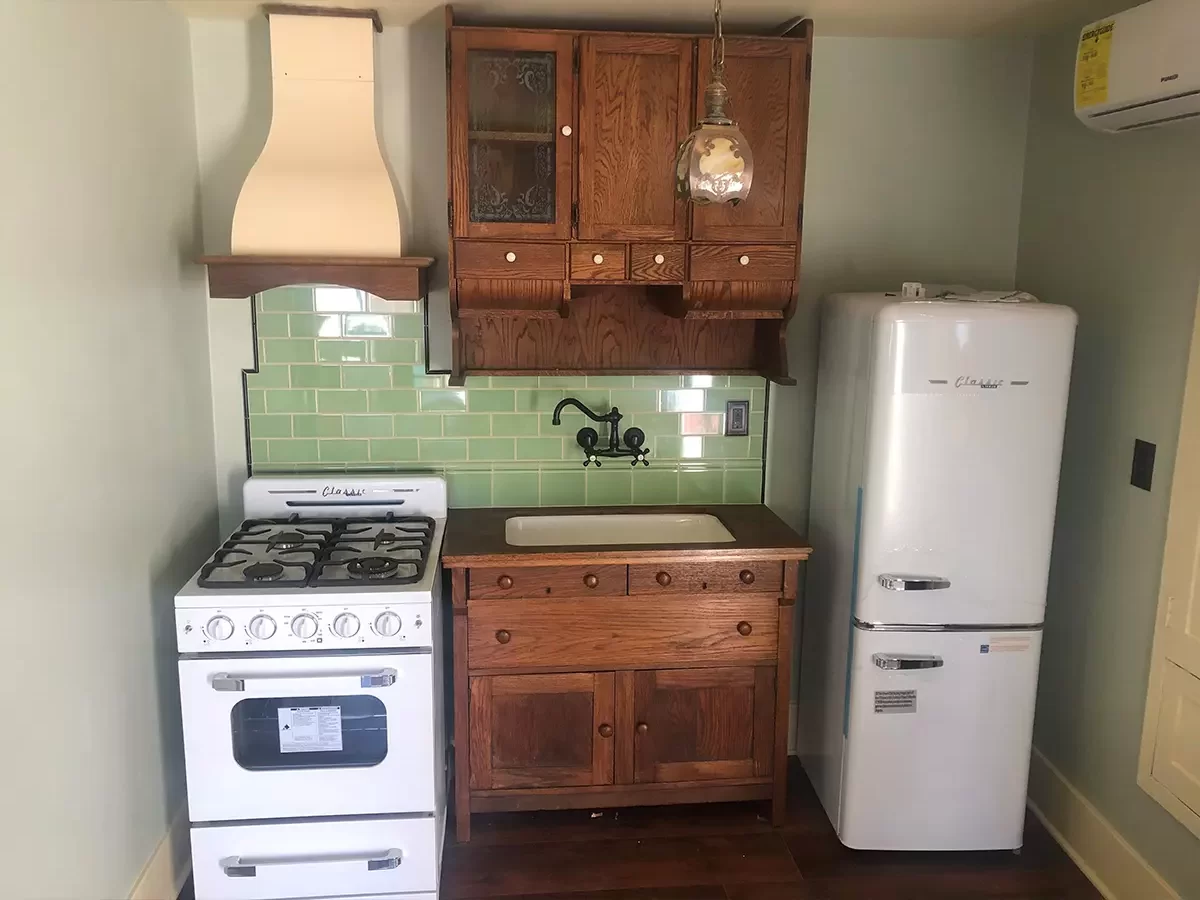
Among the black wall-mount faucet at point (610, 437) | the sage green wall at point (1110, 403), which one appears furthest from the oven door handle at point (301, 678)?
the sage green wall at point (1110, 403)

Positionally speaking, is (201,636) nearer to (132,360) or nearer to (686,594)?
(132,360)

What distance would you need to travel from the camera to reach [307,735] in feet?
7.51

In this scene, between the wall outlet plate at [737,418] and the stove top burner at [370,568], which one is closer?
the stove top burner at [370,568]

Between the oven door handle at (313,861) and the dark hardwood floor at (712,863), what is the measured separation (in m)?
0.24

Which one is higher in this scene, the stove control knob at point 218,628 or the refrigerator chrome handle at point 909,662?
the stove control knob at point 218,628

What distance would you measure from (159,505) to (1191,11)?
266 centimetres

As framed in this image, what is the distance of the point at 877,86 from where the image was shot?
9.36ft

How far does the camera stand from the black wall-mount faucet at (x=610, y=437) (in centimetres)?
289

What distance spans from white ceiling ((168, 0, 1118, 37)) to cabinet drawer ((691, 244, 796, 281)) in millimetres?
637

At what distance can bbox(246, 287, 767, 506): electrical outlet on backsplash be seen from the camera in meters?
2.84

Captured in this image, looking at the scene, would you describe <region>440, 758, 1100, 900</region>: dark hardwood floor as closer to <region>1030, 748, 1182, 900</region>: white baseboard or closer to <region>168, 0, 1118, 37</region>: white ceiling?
<region>1030, 748, 1182, 900</region>: white baseboard

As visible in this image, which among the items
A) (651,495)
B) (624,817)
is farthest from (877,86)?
(624,817)

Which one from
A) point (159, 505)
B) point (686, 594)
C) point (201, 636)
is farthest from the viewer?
point (686, 594)

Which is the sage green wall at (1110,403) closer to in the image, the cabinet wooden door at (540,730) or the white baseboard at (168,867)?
the cabinet wooden door at (540,730)
